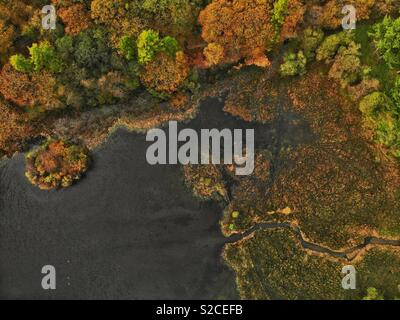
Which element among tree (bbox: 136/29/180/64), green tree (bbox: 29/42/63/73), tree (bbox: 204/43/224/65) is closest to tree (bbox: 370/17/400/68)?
tree (bbox: 204/43/224/65)

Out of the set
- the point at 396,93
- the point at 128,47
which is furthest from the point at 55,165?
the point at 396,93

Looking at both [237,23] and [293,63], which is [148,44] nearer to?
[237,23]

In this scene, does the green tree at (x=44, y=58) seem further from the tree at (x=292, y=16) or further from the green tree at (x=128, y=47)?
the tree at (x=292, y=16)

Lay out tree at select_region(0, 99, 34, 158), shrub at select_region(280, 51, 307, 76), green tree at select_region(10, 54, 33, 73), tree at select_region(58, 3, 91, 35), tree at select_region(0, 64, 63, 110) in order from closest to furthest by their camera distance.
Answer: green tree at select_region(10, 54, 33, 73)
tree at select_region(58, 3, 91, 35)
tree at select_region(0, 64, 63, 110)
tree at select_region(0, 99, 34, 158)
shrub at select_region(280, 51, 307, 76)

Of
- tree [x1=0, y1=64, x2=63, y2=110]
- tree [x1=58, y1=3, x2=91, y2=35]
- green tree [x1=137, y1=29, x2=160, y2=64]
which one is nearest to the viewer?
green tree [x1=137, y1=29, x2=160, y2=64]

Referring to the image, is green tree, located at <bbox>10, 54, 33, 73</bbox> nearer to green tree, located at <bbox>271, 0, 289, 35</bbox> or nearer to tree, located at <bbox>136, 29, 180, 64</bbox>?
tree, located at <bbox>136, 29, 180, 64</bbox>

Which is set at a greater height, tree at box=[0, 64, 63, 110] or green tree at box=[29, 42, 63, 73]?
green tree at box=[29, 42, 63, 73]
